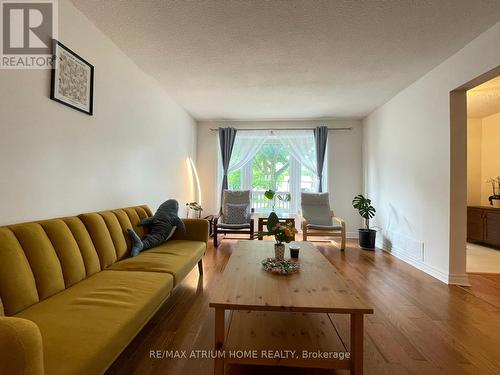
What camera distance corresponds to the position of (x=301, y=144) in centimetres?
505

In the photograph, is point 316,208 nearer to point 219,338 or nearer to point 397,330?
point 397,330

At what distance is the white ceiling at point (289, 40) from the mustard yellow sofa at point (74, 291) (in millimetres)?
1638

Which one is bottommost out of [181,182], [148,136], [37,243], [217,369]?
[217,369]

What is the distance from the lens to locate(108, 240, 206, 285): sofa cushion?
1.82 meters

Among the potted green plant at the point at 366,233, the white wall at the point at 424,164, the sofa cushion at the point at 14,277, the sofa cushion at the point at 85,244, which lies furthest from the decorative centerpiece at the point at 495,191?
the sofa cushion at the point at 14,277

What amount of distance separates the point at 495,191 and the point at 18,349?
6130 mm

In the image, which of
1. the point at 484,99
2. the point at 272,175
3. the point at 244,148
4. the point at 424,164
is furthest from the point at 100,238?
the point at 484,99

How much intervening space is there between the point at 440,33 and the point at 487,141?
3603 mm

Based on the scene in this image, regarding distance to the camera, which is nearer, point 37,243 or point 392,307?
point 37,243

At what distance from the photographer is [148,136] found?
3.10 metres

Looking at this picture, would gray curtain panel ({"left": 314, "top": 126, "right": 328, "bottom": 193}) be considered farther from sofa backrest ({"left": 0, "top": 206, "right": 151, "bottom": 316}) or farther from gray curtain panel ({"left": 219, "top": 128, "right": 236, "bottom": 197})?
sofa backrest ({"left": 0, "top": 206, "right": 151, "bottom": 316})

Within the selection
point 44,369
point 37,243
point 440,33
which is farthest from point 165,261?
point 440,33

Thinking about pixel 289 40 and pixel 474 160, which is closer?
pixel 289 40

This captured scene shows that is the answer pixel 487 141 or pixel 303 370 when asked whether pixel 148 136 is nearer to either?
pixel 303 370
